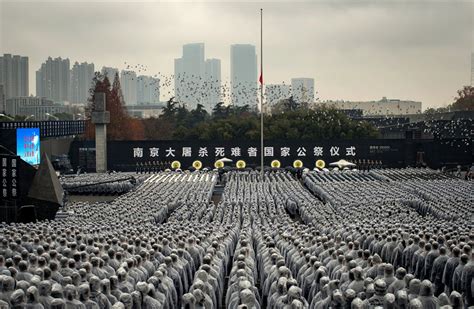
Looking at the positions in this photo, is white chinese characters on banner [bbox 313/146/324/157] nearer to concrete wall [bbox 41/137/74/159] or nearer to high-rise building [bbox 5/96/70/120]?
concrete wall [bbox 41/137/74/159]

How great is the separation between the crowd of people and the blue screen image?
33.8 ft

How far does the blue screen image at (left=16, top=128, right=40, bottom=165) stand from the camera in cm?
4047

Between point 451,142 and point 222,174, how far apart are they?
18.1 metres

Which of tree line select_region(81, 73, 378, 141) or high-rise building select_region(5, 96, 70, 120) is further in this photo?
high-rise building select_region(5, 96, 70, 120)

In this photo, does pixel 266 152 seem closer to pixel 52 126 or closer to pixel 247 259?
pixel 52 126

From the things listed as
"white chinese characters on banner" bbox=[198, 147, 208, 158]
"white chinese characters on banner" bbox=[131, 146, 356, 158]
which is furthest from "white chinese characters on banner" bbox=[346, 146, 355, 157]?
"white chinese characters on banner" bbox=[198, 147, 208, 158]

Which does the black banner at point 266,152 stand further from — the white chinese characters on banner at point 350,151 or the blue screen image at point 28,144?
the blue screen image at point 28,144

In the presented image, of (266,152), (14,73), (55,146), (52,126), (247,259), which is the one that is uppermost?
(14,73)

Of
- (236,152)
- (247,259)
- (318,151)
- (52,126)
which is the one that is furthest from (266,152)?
(247,259)

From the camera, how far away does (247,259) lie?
14734 millimetres

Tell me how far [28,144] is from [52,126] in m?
14.2

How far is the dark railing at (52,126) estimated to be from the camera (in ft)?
141

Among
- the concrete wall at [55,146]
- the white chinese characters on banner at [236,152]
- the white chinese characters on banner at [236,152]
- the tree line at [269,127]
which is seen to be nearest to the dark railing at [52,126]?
the concrete wall at [55,146]

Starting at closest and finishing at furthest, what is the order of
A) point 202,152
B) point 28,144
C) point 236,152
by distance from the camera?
point 28,144 → point 202,152 → point 236,152
